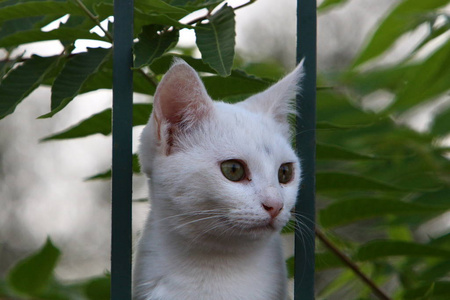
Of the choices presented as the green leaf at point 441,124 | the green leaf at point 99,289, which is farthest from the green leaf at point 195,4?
the green leaf at point 441,124

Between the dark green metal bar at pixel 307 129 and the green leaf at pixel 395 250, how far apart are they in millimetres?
395

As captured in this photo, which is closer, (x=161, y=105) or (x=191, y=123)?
(x=161, y=105)

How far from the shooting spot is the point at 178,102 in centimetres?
155

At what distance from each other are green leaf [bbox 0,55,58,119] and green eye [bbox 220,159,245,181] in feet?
1.69

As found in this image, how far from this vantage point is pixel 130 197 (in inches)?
53.7

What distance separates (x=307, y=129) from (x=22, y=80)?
0.72 metres

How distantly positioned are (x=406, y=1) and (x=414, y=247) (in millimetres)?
871

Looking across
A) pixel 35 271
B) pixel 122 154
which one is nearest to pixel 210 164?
pixel 122 154

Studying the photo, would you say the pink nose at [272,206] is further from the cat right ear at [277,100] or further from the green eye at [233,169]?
the cat right ear at [277,100]

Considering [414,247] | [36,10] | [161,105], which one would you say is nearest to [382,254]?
[414,247]

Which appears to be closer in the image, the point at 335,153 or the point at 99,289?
the point at 335,153

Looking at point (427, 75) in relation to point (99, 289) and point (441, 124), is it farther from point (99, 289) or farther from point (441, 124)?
point (99, 289)

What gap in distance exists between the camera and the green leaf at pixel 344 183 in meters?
1.75

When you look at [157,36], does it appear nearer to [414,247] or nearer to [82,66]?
Result: [82,66]
